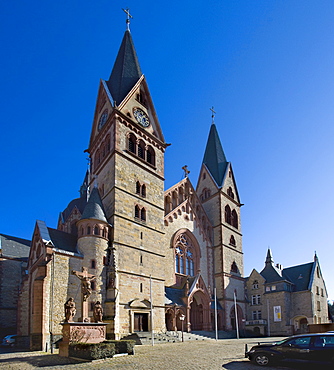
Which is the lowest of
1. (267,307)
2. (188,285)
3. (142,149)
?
(267,307)

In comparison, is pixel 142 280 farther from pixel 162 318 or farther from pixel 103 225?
pixel 103 225

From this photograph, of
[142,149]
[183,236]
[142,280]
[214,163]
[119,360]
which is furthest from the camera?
[214,163]

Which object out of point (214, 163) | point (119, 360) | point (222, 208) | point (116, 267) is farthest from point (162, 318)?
point (214, 163)

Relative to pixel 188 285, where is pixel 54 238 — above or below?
above

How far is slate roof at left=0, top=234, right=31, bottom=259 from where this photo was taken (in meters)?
39.2

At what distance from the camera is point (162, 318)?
98.8 feet

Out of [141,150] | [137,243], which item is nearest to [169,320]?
[137,243]

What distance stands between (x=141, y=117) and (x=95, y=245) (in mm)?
14764

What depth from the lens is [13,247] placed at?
40.9 metres

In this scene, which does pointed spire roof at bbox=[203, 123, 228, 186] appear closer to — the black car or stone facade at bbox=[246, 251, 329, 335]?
stone facade at bbox=[246, 251, 329, 335]

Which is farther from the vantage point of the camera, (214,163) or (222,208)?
(214,163)

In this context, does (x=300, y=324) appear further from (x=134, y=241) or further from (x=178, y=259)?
(x=134, y=241)

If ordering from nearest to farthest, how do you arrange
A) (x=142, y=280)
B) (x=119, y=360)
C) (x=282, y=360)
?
(x=282, y=360) → (x=119, y=360) → (x=142, y=280)

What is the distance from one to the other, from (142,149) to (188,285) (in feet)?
46.8
